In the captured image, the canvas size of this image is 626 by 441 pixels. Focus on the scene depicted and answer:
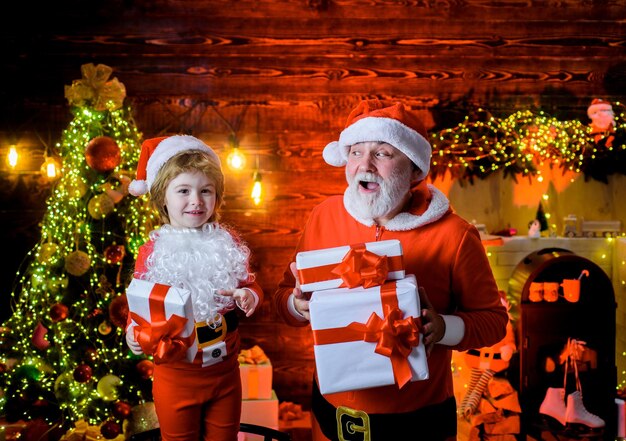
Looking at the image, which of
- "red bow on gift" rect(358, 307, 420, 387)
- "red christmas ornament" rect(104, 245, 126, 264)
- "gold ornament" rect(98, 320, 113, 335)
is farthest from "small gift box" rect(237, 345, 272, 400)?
"red bow on gift" rect(358, 307, 420, 387)

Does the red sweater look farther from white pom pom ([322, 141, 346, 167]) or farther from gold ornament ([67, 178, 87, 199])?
gold ornament ([67, 178, 87, 199])

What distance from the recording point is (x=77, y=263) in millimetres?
3262

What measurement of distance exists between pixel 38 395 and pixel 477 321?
2.71 metres

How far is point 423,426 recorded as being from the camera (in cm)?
183

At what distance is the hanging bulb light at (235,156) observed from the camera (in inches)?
161

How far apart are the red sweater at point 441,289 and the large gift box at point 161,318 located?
39 cm

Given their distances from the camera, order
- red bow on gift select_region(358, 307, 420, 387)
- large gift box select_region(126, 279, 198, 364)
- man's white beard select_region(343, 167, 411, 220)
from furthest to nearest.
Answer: man's white beard select_region(343, 167, 411, 220) < large gift box select_region(126, 279, 198, 364) < red bow on gift select_region(358, 307, 420, 387)

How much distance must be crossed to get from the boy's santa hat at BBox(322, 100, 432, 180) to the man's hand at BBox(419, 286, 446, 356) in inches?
18.0

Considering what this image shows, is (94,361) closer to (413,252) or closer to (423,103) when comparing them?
(413,252)

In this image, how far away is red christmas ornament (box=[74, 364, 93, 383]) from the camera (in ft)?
10.6

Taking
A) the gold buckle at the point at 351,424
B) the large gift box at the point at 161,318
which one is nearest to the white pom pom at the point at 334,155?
the large gift box at the point at 161,318

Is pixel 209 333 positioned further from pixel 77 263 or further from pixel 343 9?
pixel 343 9

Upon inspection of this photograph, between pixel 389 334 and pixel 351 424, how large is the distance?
40cm

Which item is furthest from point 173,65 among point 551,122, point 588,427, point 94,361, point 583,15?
point 588,427
